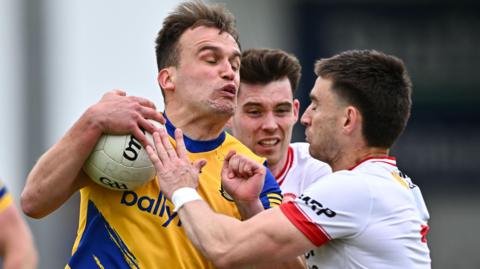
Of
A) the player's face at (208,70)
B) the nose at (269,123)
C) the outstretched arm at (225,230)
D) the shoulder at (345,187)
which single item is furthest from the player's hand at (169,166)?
the nose at (269,123)

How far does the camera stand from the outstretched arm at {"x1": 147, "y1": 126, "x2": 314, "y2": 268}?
573cm

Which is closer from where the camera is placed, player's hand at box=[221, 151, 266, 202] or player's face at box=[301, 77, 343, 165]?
player's hand at box=[221, 151, 266, 202]

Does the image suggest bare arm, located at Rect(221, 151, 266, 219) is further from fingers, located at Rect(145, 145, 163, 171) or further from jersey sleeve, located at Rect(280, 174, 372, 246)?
fingers, located at Rect(145, 145, 163, 171)

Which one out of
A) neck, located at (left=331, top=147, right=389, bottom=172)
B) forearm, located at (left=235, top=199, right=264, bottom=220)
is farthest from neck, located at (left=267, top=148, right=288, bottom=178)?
forearm, located at (left=235, top=199, right=264, bottom=220)

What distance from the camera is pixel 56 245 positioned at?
13.4 m

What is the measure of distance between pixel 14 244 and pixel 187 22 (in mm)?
1767

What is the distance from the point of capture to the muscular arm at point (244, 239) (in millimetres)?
5730

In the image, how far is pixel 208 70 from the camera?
244 inches

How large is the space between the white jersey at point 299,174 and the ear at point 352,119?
1782mm

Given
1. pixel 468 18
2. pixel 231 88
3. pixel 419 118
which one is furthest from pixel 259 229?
pixel 468 18

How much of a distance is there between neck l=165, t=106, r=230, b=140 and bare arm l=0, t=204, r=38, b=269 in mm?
1292

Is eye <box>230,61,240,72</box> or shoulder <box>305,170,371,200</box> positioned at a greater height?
eye <box>230,61,240,72</box>

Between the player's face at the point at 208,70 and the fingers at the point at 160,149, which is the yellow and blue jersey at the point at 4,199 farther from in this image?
the player's face at the point at 208,70

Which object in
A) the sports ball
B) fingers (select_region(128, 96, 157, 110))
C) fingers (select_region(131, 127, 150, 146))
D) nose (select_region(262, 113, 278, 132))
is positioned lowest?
nose (select_region(262, 113, 278, 132))
